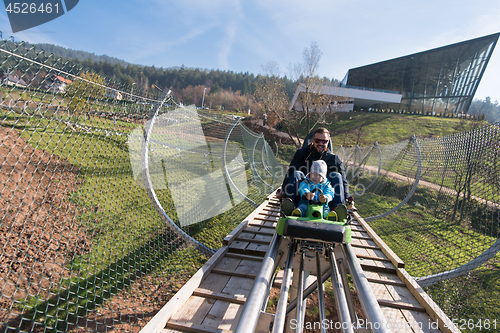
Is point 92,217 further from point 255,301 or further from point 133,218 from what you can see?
point 255,301

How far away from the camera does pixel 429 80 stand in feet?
120

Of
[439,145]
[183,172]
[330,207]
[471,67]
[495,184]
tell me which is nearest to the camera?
[330,207]

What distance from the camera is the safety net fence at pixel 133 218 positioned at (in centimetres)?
245

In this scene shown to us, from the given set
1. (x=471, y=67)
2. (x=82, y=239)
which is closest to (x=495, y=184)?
(x=82, y=239)

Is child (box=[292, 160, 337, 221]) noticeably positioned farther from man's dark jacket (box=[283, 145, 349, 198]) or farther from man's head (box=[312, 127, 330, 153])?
man's head (box=[312, 127, 330, 153])

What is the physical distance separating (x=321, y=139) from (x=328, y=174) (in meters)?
0.54

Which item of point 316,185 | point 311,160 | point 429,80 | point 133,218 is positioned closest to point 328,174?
point 316,185

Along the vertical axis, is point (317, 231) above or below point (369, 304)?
above

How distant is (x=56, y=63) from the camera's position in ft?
6.64

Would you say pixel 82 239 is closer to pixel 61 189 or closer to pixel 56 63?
pixel 61 189

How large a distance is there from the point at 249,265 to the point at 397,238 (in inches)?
183

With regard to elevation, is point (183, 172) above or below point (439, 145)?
below

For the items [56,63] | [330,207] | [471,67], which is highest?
[471,67]

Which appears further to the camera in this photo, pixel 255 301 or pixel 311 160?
pixel 311 160
